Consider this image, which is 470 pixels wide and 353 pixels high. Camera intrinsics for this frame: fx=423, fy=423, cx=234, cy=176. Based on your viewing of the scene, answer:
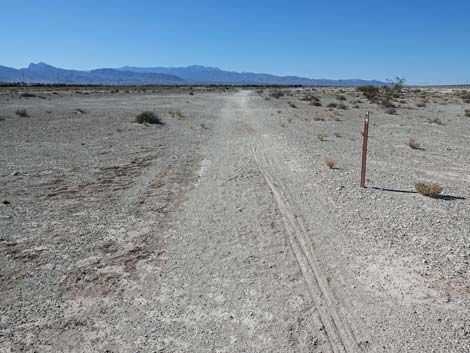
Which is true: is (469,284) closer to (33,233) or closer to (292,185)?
(292,185)

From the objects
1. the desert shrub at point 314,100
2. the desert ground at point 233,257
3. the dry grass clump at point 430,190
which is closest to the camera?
the desert ground at point 233,257

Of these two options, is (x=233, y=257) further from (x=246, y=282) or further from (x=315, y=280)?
(x=315, y=280)

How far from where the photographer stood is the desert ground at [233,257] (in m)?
3.89

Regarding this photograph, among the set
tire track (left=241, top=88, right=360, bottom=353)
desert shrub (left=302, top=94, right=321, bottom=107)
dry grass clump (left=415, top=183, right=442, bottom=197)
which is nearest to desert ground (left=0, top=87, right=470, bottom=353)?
tire track (left=241, top=88, right=360, bottom=353)

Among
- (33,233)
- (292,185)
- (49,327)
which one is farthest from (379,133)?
(49,327)

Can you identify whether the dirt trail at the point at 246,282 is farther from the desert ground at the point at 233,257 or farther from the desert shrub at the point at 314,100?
the desert shrub at the point at 314,100

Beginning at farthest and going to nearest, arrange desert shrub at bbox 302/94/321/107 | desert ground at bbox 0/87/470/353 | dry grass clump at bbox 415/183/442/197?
desert shrub at bbox 302/94/321/107 → dry grass clump at bbox 415/183/442/197 → desert ground at bbox 0/87/470/353

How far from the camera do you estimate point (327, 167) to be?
10.8 metres

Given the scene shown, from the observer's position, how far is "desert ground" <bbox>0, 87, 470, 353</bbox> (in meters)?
3.89

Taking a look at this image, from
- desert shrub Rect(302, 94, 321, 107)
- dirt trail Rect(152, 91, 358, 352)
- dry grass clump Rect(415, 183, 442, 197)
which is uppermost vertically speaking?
desert shrub Rect(302, 94, 321, 107)

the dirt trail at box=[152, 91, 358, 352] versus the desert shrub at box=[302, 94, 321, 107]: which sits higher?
the desert shrub at box=[302, 94, 321, 107]

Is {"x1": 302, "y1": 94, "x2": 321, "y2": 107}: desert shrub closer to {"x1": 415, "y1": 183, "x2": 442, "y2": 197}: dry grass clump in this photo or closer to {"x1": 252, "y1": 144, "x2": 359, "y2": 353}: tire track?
{"x1": 415, "y1": 183, "x2": 442, "y2": 197}: dry grass clump

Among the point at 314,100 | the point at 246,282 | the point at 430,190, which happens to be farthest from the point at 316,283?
the point at 314,100

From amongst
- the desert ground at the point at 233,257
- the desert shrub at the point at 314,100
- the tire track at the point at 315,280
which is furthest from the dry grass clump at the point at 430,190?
the desert shrub at the point at 314,100
